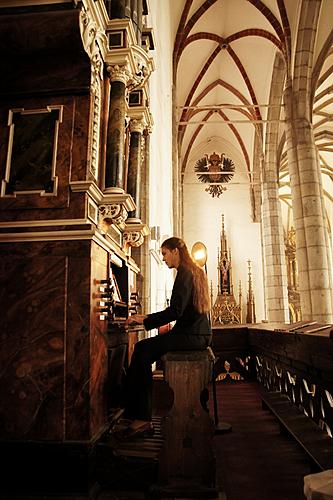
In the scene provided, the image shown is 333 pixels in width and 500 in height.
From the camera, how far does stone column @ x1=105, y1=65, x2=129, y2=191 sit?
2.88 metres

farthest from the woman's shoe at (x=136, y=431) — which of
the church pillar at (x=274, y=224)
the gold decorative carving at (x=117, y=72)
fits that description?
the church pillar at (x=274, y=224)

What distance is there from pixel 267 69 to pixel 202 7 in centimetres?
307

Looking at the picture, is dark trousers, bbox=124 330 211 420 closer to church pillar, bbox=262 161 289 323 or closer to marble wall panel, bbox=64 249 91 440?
marble wall panel, bbox=64 249 91 440

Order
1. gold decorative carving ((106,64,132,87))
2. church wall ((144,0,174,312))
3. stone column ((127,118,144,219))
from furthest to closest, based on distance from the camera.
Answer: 1. church wall ((144,0,174,312))
2. stone column ((127,118,144,219))
3. gold decorative carving ((106,64,132,87))

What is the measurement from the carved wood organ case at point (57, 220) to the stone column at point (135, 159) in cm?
95

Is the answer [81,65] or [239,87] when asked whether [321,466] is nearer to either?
[81,65]

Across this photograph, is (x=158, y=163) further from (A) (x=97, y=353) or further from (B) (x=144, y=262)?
(A) (x=97, y=353)

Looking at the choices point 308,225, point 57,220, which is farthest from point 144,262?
point 308,225

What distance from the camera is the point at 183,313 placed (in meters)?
2.62

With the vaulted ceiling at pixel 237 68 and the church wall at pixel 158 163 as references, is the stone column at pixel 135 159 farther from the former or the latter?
the vaulted ceiling at pixel 237 68

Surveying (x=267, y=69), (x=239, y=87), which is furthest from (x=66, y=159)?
(x=239, y=87)

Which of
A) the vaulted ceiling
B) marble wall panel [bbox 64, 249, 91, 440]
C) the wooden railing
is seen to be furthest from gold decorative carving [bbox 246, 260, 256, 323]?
marble wall panel [bbox 64, 249, 91, 440]

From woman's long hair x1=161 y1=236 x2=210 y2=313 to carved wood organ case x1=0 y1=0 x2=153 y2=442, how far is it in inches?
16.9

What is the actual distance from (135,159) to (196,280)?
5.91ft
